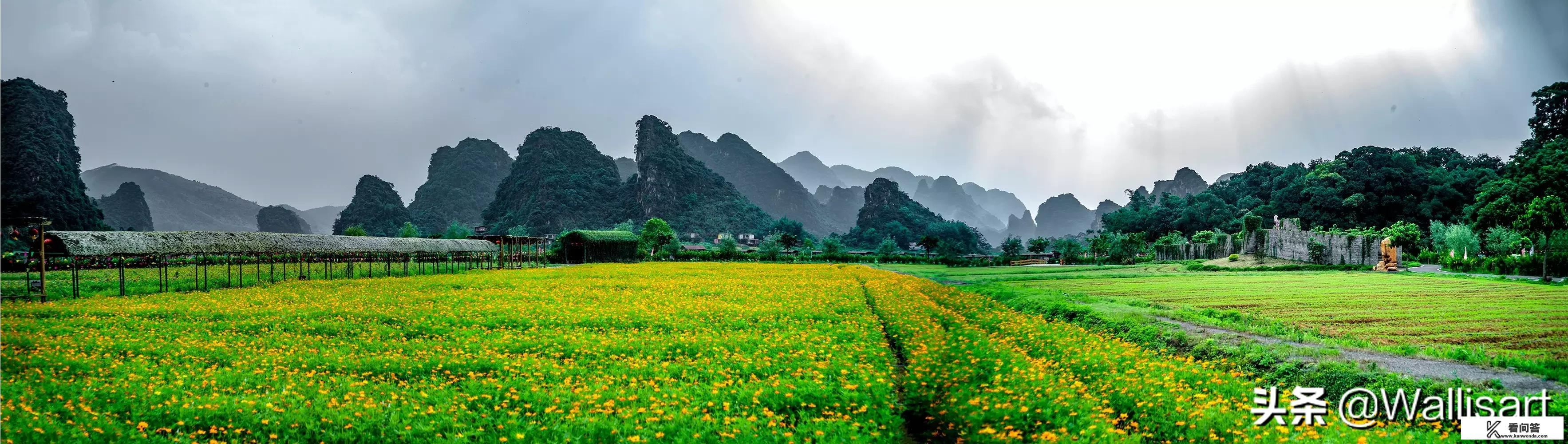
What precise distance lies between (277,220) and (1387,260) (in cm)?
19590

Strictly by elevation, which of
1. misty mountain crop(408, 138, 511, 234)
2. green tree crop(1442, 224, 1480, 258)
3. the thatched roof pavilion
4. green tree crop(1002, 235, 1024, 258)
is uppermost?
misty mountain crop(408, 138, 511, 234)

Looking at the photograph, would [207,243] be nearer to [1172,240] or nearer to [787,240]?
[787,240]

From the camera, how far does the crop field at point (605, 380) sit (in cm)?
643

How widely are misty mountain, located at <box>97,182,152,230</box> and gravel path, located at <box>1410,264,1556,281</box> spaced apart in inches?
5832

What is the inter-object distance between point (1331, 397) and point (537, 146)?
15972cm

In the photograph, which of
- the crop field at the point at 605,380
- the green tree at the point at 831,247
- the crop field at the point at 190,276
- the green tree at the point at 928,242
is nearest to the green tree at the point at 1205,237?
the green tree at the point at 928,242

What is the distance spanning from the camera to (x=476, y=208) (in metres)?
178

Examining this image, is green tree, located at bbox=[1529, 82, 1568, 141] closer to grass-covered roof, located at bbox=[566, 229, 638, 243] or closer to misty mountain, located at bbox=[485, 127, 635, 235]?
grass-covered roof, located at bbox=[566, 229, 638, 243]

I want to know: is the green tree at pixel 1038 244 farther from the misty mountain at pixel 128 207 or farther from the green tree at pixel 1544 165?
the misty mountain at pixel 128 207

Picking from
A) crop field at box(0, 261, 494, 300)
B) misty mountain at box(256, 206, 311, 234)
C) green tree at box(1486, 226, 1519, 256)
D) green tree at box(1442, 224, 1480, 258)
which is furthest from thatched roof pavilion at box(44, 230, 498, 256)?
misty mountain at box(256, 206, 311, 234)

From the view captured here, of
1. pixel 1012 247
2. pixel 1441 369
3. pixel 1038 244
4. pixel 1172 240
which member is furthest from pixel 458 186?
pixel 1441 369

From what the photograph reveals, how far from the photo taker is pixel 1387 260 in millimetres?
32312

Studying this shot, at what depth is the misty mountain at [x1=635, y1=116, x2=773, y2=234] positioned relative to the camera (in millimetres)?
146875

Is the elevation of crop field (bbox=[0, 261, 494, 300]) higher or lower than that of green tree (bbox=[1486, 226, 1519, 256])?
lower
